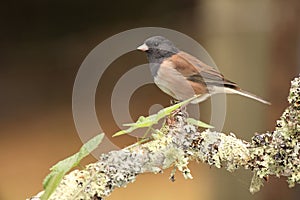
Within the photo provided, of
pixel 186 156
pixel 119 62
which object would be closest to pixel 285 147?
pixel 186 156

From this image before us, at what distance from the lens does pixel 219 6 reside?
1039 millimetres

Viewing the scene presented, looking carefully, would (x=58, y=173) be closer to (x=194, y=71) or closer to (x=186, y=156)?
(x=186, y=156)

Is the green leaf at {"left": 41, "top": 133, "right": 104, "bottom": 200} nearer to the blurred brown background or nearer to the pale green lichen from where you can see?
the pale green lichen

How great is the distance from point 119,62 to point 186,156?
680 mm

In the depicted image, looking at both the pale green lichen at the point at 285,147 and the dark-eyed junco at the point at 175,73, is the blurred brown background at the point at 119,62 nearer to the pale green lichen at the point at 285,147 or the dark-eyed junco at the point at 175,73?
the dark-eyed junco at the point at 175,73

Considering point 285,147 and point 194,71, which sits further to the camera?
point 194,71

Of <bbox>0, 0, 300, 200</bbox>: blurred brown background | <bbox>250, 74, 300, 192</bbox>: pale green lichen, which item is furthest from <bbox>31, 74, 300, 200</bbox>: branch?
<bbox>0, 0, 300, 200</bbox>: blurred brown background

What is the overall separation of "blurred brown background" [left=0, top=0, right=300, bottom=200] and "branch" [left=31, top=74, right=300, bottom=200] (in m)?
0.60

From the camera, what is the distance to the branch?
36 cm

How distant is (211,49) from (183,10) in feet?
0.32

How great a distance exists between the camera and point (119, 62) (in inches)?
41.5

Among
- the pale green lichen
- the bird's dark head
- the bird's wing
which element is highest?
the bird's dark head

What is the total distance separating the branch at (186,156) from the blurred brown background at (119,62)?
60cm

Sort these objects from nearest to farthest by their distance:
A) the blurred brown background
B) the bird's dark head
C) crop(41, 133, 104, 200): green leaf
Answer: crop(41, 133, 104, 200): green leaf
the bird's dark head
the blurred brown background
